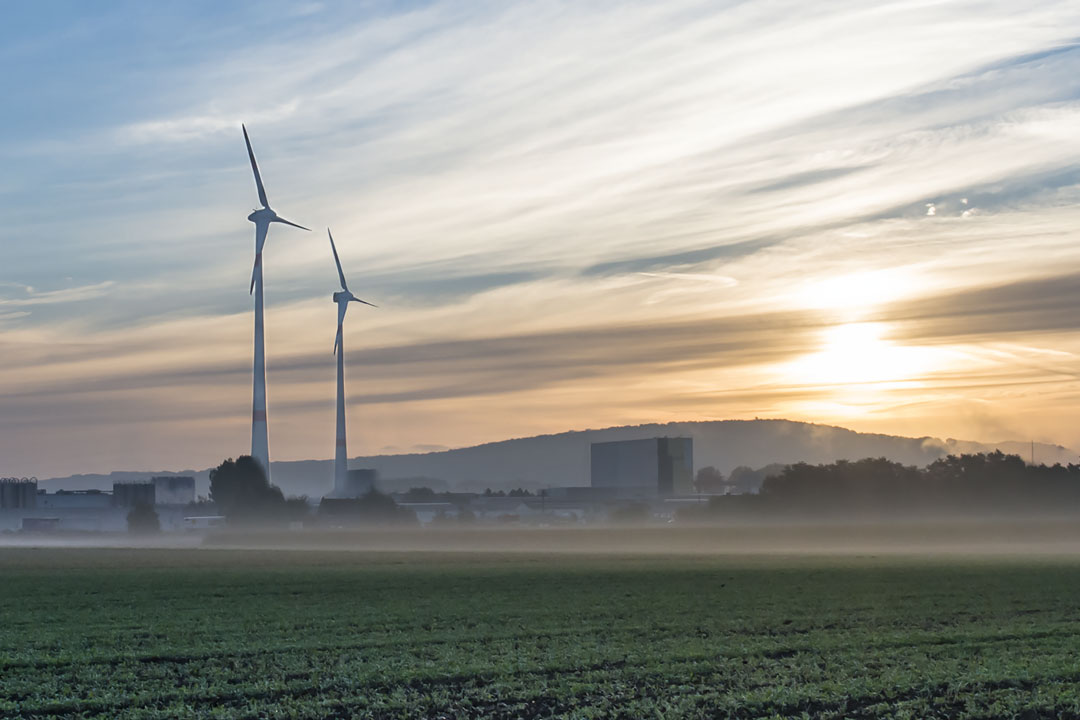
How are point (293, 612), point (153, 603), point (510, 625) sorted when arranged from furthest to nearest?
point (153, 603), point (293, 612), point (510, 625)

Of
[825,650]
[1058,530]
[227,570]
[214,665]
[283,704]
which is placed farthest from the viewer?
[1058,530]

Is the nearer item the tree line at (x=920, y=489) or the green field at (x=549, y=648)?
the green field at (x=549, y=648)

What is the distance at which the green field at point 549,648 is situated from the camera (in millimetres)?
27344

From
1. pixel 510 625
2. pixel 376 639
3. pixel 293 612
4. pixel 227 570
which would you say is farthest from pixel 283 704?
pixel 227 570

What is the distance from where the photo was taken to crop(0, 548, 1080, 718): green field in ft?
89.7

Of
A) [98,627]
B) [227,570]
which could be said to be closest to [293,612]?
[98,627]

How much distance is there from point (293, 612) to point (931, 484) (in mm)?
142975

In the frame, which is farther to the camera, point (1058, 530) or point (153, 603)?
point (1058, 530)

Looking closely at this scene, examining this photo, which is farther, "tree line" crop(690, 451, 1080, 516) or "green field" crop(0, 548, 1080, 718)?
"tree line" crop(690, 451, 1080, 516)

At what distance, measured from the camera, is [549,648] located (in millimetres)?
36500

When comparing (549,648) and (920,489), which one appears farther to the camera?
(920,489)

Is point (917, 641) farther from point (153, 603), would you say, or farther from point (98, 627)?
point (153, 603)

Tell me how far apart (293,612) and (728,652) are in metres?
22.4

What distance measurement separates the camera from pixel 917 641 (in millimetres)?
38500
